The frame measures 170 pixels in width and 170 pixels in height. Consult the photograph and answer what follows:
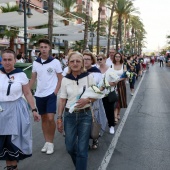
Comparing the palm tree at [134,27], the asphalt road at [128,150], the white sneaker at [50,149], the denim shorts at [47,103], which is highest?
the palm tree at [134,27]

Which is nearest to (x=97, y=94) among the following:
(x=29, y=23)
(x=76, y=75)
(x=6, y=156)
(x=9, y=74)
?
(x=76, y=75)

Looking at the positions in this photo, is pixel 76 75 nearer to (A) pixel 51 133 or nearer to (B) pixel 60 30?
(A) pixel 51 133

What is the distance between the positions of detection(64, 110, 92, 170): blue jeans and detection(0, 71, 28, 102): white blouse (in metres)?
0.71

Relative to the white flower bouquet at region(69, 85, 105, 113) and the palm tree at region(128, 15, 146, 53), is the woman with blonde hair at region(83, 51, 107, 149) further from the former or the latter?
the palm tree at region(128, 15, 146, 53)

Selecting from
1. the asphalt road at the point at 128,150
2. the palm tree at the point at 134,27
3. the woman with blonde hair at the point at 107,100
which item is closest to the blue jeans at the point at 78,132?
the asphalt road at the point at 128,150

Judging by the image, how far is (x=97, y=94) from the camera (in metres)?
3.87

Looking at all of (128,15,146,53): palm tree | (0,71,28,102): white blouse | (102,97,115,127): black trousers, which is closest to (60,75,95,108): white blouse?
(0,71,28,102): white blouse

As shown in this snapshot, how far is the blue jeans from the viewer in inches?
152

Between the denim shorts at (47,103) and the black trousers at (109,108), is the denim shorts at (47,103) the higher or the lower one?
the higher one

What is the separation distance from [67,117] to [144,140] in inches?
111

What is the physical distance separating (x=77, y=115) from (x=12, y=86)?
0.90 metres

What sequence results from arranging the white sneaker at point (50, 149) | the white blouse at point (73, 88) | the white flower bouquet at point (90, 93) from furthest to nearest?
the white sneaker at point (50, 149) < the white blouse at point (73, 88) < the white flower bouquet at point (90, 93)

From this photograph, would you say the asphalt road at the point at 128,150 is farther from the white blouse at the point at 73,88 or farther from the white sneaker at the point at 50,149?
the white blouse at the point at 73,88

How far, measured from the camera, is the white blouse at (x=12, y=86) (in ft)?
13.1
